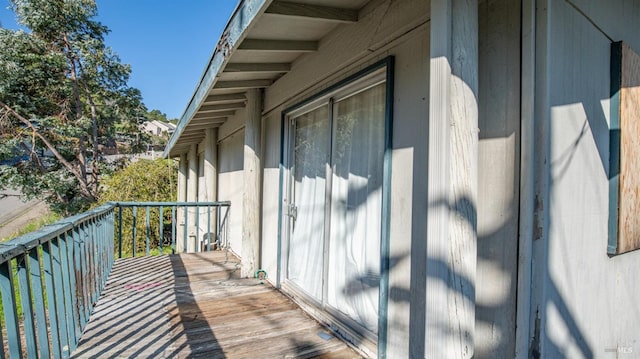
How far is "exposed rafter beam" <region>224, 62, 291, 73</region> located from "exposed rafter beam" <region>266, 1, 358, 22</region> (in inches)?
42.7

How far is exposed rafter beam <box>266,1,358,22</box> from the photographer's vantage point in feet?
6.47

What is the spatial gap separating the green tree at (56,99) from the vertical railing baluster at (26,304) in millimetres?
12386

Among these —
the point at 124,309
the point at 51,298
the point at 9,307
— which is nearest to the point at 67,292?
the point at 51,298

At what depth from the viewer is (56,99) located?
38.6 feet

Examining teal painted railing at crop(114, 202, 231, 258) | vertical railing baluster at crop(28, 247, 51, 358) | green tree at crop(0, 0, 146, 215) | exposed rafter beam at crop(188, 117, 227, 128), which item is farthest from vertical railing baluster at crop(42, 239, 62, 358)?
green tree at crop(0, 0, 146, 215)

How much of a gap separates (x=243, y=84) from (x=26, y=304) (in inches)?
113

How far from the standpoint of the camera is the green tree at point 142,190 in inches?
326

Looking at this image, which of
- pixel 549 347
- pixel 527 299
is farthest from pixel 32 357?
pixel 549 347

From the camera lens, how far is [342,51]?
7.94ft

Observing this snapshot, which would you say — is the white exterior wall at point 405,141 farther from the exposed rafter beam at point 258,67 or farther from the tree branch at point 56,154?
the tree branch at point 56,154

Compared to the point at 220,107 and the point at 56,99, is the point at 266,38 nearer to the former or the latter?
the point at 220,107

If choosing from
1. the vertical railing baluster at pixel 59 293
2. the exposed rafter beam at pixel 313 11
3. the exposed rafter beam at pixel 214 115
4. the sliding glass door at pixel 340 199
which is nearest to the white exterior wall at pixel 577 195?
the sliding glass door at pixel 340 199

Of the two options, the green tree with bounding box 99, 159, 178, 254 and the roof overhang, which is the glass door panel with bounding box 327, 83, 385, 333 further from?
the green tree with bounding box 99, 159, 178, 254

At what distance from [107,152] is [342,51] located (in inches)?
549
